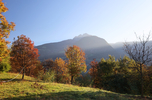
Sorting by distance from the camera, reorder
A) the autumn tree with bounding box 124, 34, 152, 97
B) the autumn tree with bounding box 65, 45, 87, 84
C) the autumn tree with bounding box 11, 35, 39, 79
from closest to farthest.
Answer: the autumn tree with bounding box 124, 34, 152, 97, the autumn tree with bounding box 11, 35, 39, 79, the autumn tree with bounding box 65, 45, 87, 84

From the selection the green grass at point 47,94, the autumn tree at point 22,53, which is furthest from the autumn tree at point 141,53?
the autumn tree at point 22,53

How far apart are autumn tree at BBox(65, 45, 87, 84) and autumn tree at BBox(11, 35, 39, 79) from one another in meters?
7.62

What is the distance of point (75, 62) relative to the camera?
1834 centimetres

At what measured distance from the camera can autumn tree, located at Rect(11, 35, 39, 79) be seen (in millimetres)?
13312

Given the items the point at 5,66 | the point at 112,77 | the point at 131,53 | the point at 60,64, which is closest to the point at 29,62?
the point at 5,66

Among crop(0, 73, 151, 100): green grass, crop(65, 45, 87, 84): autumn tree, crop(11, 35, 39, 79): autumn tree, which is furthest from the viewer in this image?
crop(65, 45, 87, 84): autumn tree

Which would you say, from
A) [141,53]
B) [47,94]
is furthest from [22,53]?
[141,53]

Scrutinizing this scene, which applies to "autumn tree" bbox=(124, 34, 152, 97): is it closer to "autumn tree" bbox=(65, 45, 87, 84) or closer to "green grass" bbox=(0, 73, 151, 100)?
"green grass" bbox=(0, 73, 151, 100)

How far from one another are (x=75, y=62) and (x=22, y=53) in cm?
1041

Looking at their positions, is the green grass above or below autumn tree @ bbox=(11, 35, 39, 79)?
below

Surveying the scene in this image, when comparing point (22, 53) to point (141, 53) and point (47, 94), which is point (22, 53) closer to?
point (47, 94)

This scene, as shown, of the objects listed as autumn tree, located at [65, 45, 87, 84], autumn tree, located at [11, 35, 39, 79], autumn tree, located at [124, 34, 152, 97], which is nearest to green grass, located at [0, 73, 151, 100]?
autumn tree, located at [124, 34, 152, 97]

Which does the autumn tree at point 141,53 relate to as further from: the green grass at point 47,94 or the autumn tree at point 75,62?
the autumn tree at point 75,62

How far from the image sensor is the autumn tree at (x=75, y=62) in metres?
18.2
